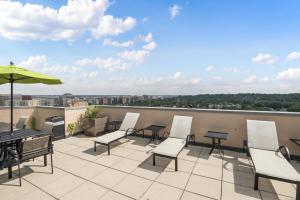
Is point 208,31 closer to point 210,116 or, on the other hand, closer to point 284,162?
point 210,116

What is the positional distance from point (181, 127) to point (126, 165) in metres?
2.23

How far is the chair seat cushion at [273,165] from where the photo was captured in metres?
2.78

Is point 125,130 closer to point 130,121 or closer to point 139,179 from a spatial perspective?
point 130,121

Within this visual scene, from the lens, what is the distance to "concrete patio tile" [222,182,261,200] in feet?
9.27

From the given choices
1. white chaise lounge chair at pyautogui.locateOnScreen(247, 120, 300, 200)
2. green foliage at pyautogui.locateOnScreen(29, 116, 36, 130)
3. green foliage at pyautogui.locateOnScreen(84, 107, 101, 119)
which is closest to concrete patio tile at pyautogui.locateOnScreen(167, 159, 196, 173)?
white chaise lounge chair at pyautogui.locateOnScreen(247, 120, 300, 200)

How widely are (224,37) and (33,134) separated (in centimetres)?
849

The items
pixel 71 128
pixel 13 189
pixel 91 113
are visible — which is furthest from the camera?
pixel 91 113

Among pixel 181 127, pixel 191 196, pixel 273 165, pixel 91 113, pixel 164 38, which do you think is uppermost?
pixel 164 38

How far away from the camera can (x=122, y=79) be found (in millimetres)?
14305

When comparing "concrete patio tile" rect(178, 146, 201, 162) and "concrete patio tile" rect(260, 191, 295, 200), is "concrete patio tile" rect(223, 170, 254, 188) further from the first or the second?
"concrete patio tile" rect(178, 146, 201, 162)

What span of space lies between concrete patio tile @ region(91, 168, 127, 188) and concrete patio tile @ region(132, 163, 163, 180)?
0.34m

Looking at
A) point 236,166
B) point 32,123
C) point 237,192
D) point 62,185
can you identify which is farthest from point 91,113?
point 237,192

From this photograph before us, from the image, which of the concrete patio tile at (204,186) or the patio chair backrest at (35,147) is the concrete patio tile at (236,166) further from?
the patio chair backrest at (35,147)

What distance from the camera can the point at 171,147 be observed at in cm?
436
